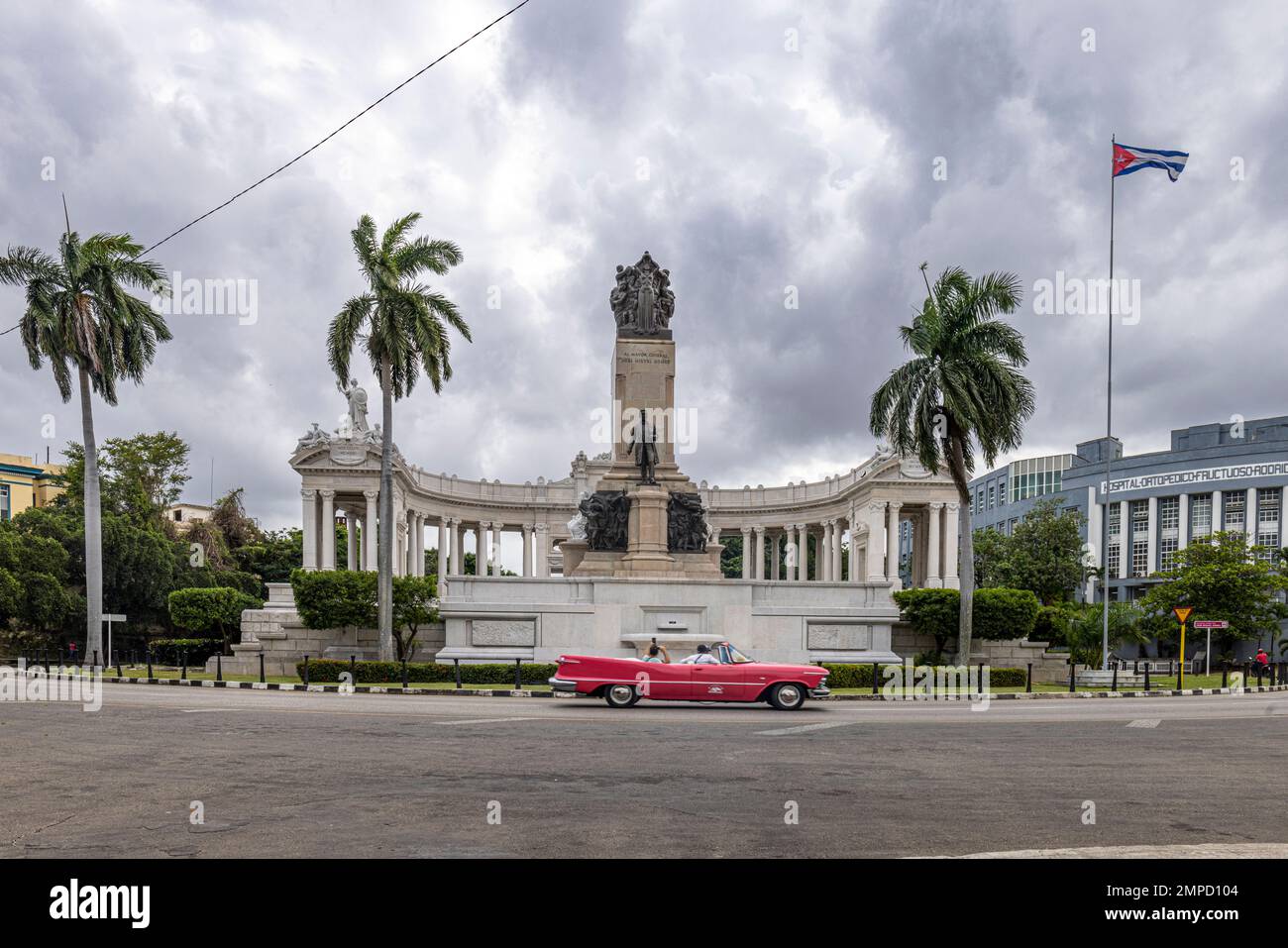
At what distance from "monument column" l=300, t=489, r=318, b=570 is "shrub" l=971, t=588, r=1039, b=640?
136 feet

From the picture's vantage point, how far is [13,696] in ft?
78.6

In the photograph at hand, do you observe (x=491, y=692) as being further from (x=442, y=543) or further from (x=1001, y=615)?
(x=442, y=543)

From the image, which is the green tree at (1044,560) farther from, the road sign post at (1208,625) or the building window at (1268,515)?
the road sign post at (1208,625)

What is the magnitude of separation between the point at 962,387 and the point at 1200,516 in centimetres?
5523

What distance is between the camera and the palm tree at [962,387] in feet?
110

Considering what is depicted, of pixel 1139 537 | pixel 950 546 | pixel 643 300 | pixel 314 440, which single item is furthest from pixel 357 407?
pixel 1139 537

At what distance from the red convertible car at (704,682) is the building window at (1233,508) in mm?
66449

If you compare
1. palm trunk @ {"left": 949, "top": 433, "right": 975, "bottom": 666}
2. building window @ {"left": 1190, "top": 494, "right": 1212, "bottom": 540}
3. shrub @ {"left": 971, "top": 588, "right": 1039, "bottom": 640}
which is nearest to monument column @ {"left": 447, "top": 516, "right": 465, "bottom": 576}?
shrub @ {"left": 971, "top": 588, "right": 1039, "bottom": 640}

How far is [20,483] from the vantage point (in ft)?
284

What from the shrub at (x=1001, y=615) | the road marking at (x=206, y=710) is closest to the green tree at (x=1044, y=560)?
the shrub at (x=1001, y=615)

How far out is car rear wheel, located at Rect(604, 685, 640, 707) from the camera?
22672 millimetres
